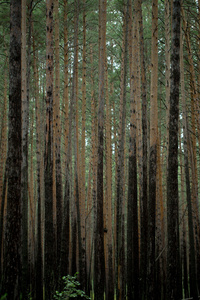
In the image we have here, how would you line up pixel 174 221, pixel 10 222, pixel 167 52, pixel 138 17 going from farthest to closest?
pixel 138 17
pixel 167 52
pixel 174 221
pixel 10 222

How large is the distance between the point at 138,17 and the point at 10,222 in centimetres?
682

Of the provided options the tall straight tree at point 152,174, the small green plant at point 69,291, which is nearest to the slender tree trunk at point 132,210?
the tall straight tree at point 152,174

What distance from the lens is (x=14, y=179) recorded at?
175 inches

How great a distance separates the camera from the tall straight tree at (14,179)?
4262 millimetres

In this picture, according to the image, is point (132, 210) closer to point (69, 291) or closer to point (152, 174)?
point (152, 174)

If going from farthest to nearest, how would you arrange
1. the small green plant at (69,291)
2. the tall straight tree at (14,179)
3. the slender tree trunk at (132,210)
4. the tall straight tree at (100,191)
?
the slender tree trunk at (132,210)
the tall straight tree at (100,191)
the small green plant at (69,291)
the tall straight tree at (14,179)

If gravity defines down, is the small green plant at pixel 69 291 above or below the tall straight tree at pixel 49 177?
below

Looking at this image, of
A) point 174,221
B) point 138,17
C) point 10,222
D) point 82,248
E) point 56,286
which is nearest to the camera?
point 10,222

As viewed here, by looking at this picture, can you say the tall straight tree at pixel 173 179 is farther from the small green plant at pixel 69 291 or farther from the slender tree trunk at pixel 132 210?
the slender tree trunk at pixel 132 210

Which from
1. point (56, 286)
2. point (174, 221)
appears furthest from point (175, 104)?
point (56, 286)

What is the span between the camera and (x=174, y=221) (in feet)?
15.6

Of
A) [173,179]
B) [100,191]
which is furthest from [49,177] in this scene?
[173,179]

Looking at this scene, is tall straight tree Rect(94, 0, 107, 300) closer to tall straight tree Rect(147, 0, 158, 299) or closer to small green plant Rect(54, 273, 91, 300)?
tall straight tree Rect(147, 0, 158, 299)

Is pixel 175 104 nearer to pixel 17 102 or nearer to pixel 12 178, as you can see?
pixel 17 102
